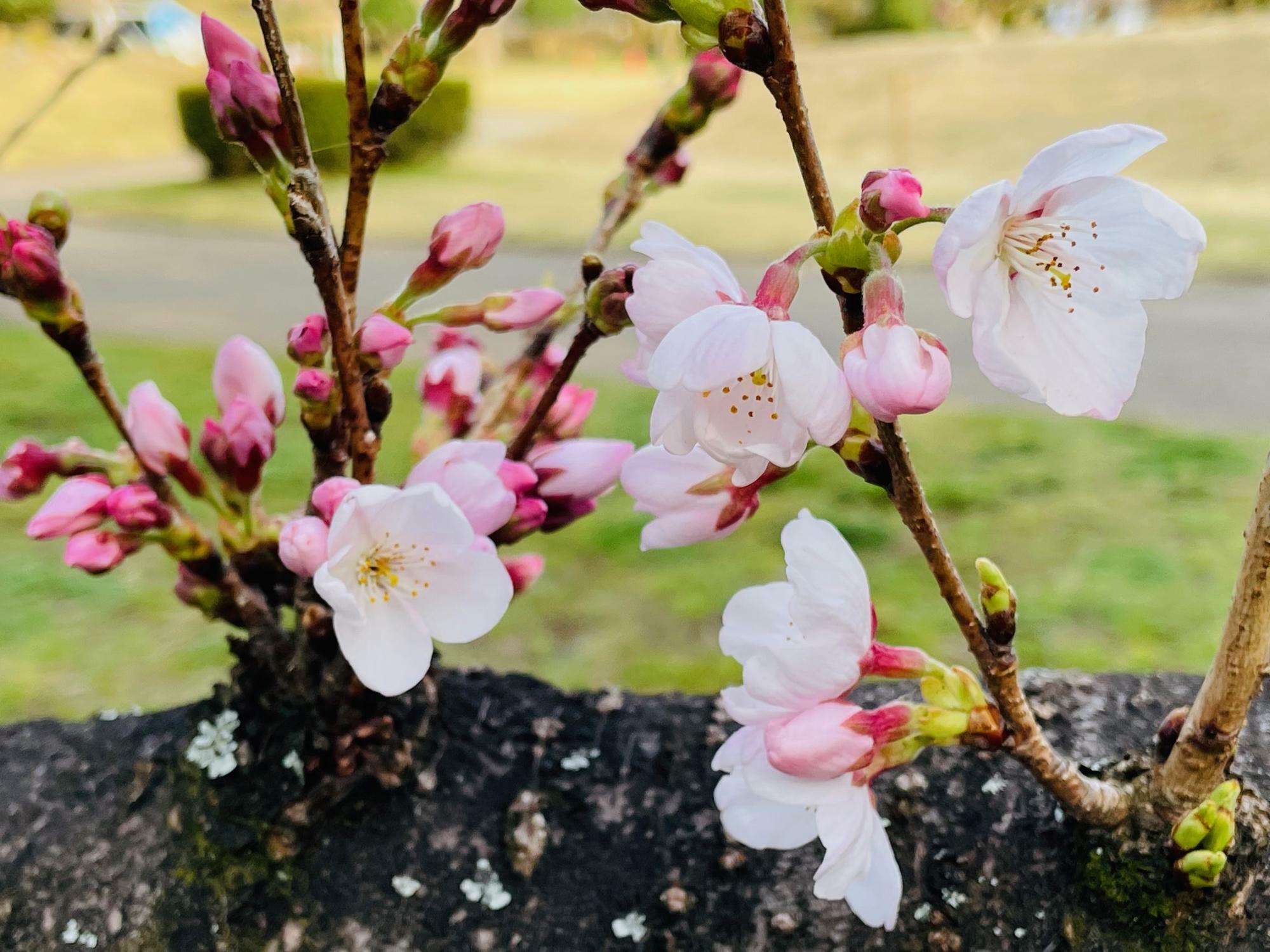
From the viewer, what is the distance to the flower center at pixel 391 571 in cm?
41

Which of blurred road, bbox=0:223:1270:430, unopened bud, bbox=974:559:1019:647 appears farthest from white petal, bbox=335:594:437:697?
blurred road, bbox=0:223:1270:430

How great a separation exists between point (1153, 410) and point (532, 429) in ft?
7.74

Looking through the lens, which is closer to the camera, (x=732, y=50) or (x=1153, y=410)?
(x=732, y=50)

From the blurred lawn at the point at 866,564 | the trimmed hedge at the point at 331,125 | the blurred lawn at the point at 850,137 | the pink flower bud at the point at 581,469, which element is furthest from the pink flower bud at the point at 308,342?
the trimmed hedge at the point at 331,125

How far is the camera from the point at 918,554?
1744 mm

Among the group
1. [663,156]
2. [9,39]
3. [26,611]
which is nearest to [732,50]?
[663,156]

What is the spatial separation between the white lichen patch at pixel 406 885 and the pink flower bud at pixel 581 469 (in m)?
0.19

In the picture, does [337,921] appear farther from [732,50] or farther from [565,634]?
[565,634]

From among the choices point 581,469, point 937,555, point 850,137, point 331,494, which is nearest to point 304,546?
point 331,494

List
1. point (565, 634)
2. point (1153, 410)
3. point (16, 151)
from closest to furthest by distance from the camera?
point (565, 634), point (1153, 410), point (16, 151)

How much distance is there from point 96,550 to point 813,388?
33cm

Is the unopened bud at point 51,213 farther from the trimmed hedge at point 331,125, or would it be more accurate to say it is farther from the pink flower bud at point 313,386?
the trimmed hedge at point 331,125

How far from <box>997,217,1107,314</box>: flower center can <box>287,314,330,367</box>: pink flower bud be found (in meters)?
0.25

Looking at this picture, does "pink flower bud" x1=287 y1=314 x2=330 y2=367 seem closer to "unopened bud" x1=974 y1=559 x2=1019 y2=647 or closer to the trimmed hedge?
"unopened bud" x1=974 y1=559 x2=1019 y2=647
